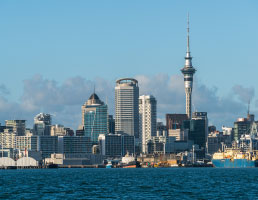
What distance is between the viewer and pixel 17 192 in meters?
141

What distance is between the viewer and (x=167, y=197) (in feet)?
407

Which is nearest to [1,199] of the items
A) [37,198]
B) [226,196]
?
[37,198]

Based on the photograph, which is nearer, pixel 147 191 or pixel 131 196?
pixel 131 196

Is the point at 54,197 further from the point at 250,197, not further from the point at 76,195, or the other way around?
the point at 250,197

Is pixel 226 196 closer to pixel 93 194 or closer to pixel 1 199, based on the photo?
pixel 93 194

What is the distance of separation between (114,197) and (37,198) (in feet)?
44.1

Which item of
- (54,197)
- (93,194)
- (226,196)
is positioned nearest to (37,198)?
(54,197)

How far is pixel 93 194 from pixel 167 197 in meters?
16.0

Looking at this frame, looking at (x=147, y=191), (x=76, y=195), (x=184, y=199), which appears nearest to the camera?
(x=184, y=199)

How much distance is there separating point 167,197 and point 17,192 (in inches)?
1323

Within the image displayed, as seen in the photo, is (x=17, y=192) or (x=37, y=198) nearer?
(x=37, y=198)

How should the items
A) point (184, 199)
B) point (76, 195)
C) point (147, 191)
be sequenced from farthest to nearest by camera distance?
point (147, 191), point (76, 195), point (184, 199)

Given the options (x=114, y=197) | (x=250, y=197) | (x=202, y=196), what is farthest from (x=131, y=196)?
(x=250, y=197)

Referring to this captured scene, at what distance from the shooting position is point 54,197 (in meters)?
126
